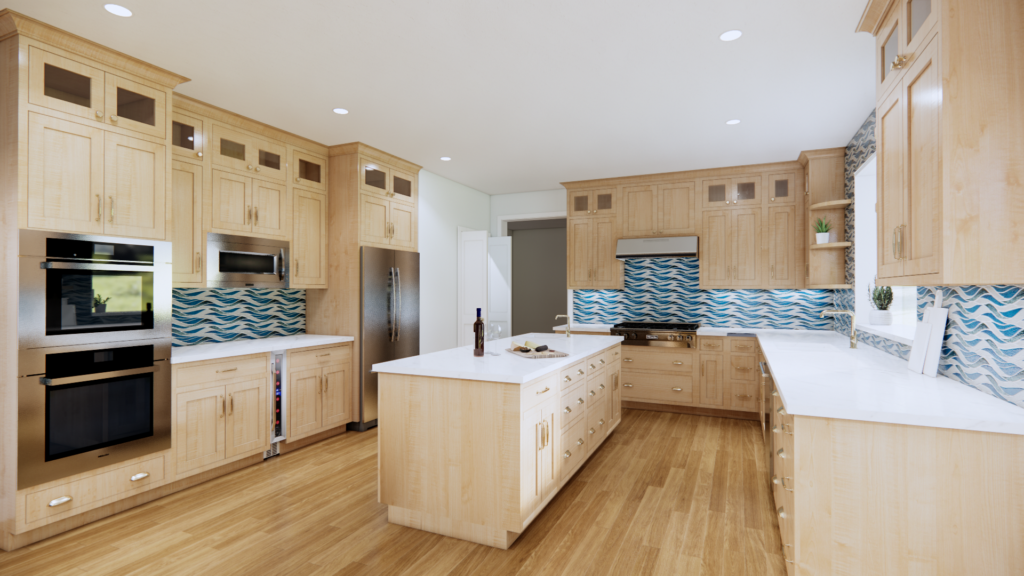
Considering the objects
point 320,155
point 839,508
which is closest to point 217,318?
point 320,155

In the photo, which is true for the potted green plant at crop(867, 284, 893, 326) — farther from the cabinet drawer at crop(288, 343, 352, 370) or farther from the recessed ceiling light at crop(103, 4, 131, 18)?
the recessed ceiling light at crop(103, 4, 131, 18)

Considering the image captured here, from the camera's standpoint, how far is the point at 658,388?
5434 mm

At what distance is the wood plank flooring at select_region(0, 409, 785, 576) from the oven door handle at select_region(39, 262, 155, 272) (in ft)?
4.65

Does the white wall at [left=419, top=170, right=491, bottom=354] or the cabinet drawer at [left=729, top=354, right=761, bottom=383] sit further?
the white wall at [left=419, top=170, right=491, bottom=354]

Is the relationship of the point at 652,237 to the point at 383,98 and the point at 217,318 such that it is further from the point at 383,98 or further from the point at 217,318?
the point at 217,318

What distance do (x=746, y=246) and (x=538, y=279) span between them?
3.47 meters

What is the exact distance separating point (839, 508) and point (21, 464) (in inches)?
144

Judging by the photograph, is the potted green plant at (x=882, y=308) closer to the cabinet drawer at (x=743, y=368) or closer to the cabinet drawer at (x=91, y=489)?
the cabinet drawer at (x=743, y=368)

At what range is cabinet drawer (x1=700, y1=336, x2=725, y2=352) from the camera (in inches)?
206

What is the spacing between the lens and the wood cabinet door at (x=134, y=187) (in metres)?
2.90

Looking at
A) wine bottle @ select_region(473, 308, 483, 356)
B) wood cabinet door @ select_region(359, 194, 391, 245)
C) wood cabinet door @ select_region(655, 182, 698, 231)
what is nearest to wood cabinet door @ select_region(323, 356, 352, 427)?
wood cabinet door @ select_region(359, 194, 391, 245)

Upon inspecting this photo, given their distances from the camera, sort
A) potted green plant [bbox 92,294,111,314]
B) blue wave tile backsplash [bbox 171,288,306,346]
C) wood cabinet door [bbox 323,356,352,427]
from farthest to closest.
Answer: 1. wood cabinet door [bbox 323,356,352,427]
2. blue wave tile backsplash [bbox 171,288,306,346]
3. potted green plant [bbox 92,294,111,314]

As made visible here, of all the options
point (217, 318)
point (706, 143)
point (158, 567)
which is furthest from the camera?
point (706, 143)

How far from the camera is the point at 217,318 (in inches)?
166
